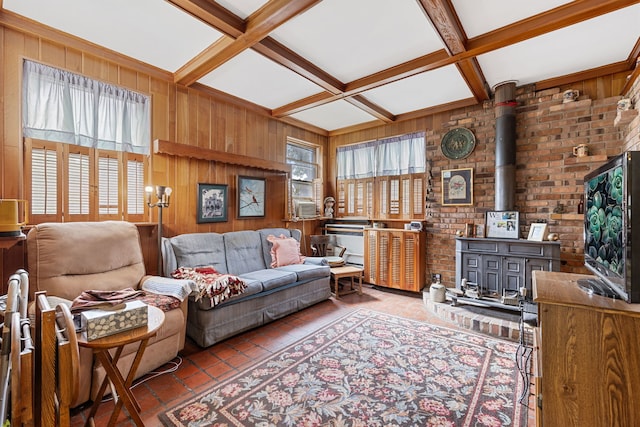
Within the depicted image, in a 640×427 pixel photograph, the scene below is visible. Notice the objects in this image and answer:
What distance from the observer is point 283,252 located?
4.05 metres

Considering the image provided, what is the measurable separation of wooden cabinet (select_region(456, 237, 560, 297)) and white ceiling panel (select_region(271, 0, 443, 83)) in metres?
2.36

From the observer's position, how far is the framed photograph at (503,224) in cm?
353

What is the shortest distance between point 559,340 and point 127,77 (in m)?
4.04

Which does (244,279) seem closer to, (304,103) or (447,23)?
(304,103)

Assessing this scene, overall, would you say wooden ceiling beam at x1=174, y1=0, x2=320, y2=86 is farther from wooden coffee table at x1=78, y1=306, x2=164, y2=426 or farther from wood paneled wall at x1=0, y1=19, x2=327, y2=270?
wooden coffee table at x1=78, y1=306, x2=164, y2=426

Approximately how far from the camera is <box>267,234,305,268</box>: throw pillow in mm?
3984

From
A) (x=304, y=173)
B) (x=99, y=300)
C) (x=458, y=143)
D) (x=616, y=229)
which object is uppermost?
(x=458, y=143)

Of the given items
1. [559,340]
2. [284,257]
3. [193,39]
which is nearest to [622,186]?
[559,340]

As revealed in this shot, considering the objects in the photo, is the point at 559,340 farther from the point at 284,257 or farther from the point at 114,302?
the point at 284,257

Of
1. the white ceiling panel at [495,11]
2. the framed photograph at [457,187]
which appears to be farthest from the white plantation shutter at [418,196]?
the white ceiling panel at [495,11]

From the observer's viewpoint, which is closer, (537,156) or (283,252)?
(537,156)

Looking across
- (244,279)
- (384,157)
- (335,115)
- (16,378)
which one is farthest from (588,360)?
(335,115)

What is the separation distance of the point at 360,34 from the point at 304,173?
2.99m

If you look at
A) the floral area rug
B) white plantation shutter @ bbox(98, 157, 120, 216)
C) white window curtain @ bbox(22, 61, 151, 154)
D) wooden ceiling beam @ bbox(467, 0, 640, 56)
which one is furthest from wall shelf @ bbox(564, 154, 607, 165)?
white plantation shutter @ bbox(98, 157, 120, 216)
